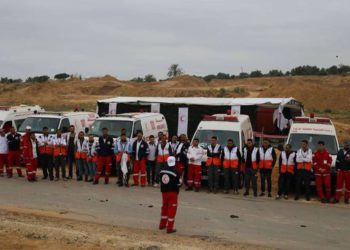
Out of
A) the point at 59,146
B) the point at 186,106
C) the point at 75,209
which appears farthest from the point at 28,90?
the point at 75,209

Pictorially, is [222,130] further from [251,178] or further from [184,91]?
[184,91]

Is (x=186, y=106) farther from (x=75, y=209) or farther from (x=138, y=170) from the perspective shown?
(x=75, y=209)

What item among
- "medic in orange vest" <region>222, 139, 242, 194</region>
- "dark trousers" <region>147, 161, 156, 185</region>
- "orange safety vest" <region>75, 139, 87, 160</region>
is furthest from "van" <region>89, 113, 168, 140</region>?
"medic in orange vest" <region>222, 139, 242, 194</region>

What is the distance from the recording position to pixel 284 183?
1498 centimetres

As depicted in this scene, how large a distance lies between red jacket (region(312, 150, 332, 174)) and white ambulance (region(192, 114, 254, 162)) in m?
2.77

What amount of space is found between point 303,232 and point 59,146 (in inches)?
360

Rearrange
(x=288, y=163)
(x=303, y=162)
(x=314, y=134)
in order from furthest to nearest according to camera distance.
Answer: (x=314, y=134) < (x=288, y=163) < (x=303, y=162)

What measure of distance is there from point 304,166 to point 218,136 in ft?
10.9

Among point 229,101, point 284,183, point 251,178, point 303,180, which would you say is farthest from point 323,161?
point 229,101

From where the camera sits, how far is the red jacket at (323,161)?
46.8 feet

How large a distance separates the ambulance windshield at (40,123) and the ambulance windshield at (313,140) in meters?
9.07

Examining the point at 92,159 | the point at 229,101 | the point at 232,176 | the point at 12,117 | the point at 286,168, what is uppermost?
the point at 229,101

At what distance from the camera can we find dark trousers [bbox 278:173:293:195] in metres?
14.8

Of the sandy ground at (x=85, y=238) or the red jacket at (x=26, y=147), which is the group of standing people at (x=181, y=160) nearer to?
the red jacket at (x=26, y=147)
